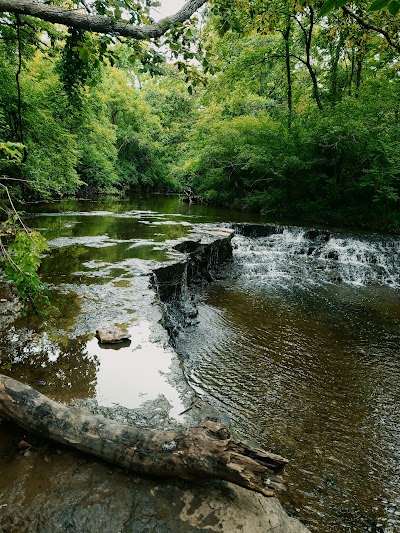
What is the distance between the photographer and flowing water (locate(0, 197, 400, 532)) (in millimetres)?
3010

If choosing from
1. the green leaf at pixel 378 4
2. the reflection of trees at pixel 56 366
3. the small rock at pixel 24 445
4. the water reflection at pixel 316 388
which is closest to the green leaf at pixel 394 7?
the green leaf at pixel 378 4

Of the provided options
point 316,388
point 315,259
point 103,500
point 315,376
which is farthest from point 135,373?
point 315,259

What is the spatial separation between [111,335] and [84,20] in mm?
2993

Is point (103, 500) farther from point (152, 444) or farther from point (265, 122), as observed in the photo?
point (265, 122)

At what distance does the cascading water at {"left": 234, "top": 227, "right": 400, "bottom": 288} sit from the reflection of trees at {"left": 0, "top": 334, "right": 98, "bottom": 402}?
6685mm

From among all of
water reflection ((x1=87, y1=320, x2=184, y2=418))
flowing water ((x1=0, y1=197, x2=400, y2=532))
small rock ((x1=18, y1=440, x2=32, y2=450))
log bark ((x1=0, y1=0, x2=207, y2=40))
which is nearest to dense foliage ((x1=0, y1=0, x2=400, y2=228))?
log bark ((x1=0, y1=0, x2=207, y2=40))

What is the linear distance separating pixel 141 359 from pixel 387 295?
7.76m

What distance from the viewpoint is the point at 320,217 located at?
16.1 metres

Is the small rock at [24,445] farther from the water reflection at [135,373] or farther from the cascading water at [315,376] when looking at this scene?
the cascading water at [315,376]

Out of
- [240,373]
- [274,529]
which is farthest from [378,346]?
[274,529]

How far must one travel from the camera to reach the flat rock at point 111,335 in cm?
374

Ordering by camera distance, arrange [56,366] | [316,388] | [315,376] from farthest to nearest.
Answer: [315,376], [316,388], [56,366]

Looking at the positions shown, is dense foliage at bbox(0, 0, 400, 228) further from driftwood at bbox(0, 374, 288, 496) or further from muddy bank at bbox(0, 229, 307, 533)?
muddy bank at bbox(0, 229, 307, 533)

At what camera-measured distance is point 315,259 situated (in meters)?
11.4
